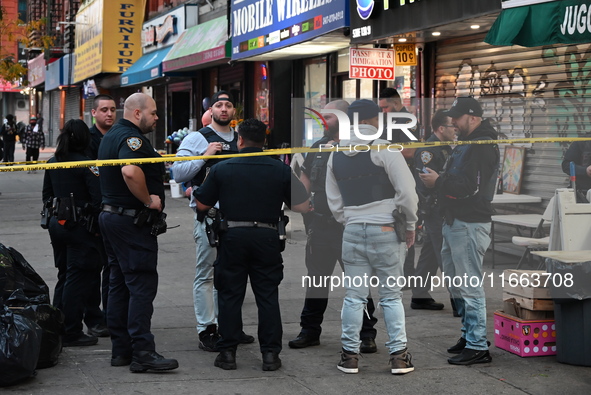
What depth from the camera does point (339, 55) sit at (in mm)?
16688

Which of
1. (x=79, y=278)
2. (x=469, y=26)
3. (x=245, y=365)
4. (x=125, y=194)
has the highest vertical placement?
(x=469, y=26)

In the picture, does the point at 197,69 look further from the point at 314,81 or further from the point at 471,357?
the point at 471,357

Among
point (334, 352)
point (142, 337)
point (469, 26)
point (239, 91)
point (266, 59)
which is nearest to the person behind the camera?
point (142, 337)

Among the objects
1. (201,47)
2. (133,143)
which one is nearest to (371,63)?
(133,143)

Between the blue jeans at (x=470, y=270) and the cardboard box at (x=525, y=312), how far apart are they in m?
0.37

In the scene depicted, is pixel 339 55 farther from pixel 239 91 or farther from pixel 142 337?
pixel 142 337

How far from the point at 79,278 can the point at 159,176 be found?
4.39 ft

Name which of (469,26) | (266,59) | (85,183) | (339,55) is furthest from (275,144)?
(85,183)

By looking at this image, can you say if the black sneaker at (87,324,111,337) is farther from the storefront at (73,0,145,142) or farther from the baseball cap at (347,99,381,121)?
the storefront at (73,0,145,142)

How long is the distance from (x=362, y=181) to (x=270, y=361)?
144 centimetres

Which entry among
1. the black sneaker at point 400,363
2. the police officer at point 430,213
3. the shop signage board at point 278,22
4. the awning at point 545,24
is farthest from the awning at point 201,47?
the black sneaker at point 400,363

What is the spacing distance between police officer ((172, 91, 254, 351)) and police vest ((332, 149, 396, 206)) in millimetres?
1128

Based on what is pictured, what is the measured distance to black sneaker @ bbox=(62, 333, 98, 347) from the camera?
6758mm

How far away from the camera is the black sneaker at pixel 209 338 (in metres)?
6.65
